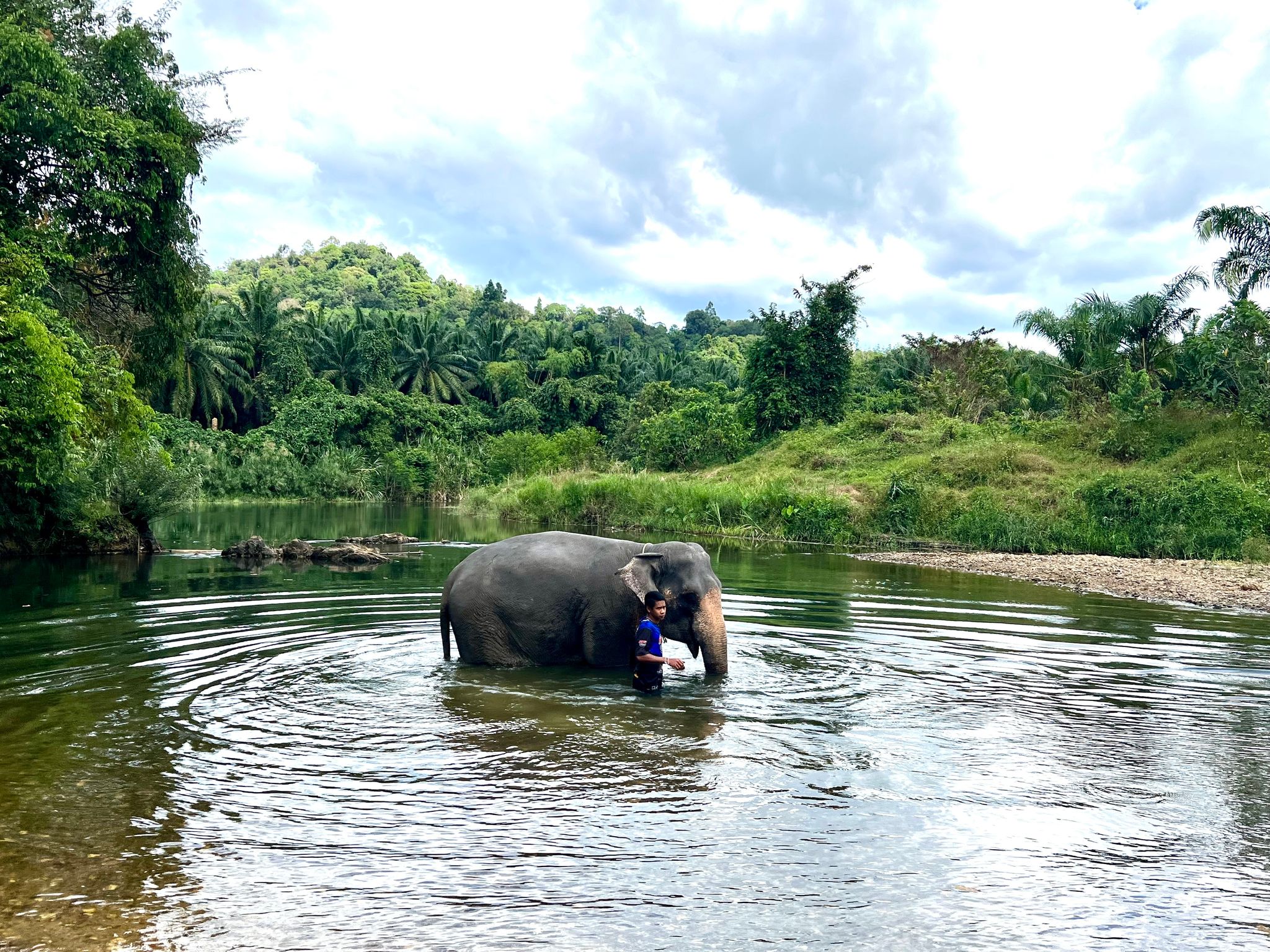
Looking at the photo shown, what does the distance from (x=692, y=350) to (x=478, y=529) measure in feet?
210

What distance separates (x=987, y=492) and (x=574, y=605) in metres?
25.6

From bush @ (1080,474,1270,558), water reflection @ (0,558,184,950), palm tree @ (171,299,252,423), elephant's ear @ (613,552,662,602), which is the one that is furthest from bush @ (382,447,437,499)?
elephant's ear @ (613,552,662,602)

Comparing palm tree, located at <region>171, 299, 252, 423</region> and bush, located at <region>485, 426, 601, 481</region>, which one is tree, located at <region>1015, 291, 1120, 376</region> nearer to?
bush, located at <region>485, 426, 601, 481</region>

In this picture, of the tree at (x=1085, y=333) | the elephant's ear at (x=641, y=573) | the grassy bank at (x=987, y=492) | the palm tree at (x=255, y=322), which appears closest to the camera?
the elephant's ear at (x=641, y=573)

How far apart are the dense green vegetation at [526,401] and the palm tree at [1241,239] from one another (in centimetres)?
7

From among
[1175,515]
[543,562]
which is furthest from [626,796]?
[1175,515]

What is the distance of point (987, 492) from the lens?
33.3m

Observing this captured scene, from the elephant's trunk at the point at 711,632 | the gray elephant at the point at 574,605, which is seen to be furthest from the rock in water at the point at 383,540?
the elephant's trunk at the point at 711,632

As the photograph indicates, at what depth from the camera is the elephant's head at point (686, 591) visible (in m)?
10.4

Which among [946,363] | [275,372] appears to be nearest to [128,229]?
[946,363]

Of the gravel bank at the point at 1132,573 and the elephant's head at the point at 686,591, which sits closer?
the elephant's head at the point at 686,591

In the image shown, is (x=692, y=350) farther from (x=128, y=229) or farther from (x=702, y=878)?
(x=702, y=878)

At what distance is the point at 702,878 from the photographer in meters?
5.56

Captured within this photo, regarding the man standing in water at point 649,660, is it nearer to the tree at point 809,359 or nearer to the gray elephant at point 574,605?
the gray elephant at point 574,605
